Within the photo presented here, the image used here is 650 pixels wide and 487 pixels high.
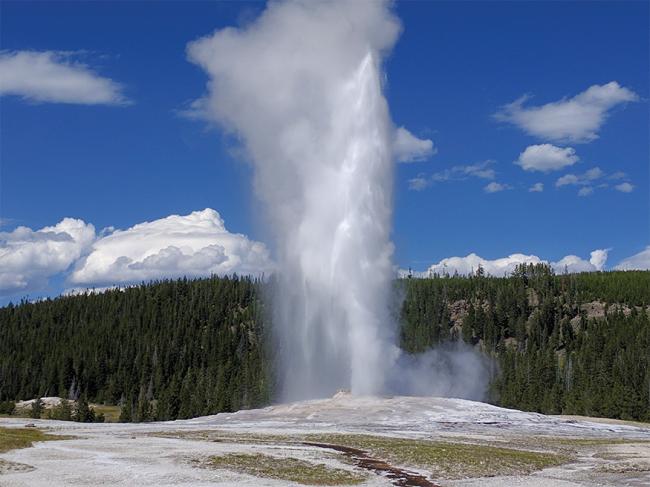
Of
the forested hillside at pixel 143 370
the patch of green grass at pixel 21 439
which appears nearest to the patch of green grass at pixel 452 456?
the patch of green grass at pixel 21 439

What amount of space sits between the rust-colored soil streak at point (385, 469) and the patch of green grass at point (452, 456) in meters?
0.76

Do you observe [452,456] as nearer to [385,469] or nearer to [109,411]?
[385,469]

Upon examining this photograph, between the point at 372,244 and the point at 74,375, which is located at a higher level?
the point at 372,244

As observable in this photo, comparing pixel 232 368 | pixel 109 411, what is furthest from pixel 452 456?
pixel 232 368

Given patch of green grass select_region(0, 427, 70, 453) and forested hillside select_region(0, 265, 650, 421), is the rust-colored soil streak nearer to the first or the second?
patch of green grass select_region(0, 427, 70, 453)

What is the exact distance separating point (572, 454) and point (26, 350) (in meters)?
171

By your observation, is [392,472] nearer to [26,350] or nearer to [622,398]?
[622,398]

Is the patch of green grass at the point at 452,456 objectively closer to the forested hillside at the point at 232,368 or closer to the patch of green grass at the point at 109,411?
the forested hillside at the point at 232,368

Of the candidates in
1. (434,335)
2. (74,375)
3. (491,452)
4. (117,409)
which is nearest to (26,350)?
(74,375)

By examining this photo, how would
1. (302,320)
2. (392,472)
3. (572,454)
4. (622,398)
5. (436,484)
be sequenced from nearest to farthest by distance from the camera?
(436,484) → (392,472) → (572,454) → (302,320) → (622,398)

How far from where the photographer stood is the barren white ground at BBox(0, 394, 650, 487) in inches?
1179

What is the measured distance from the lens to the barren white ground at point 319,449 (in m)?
29.9

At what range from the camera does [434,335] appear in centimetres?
18912

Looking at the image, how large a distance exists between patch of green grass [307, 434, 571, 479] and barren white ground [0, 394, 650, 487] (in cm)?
145
